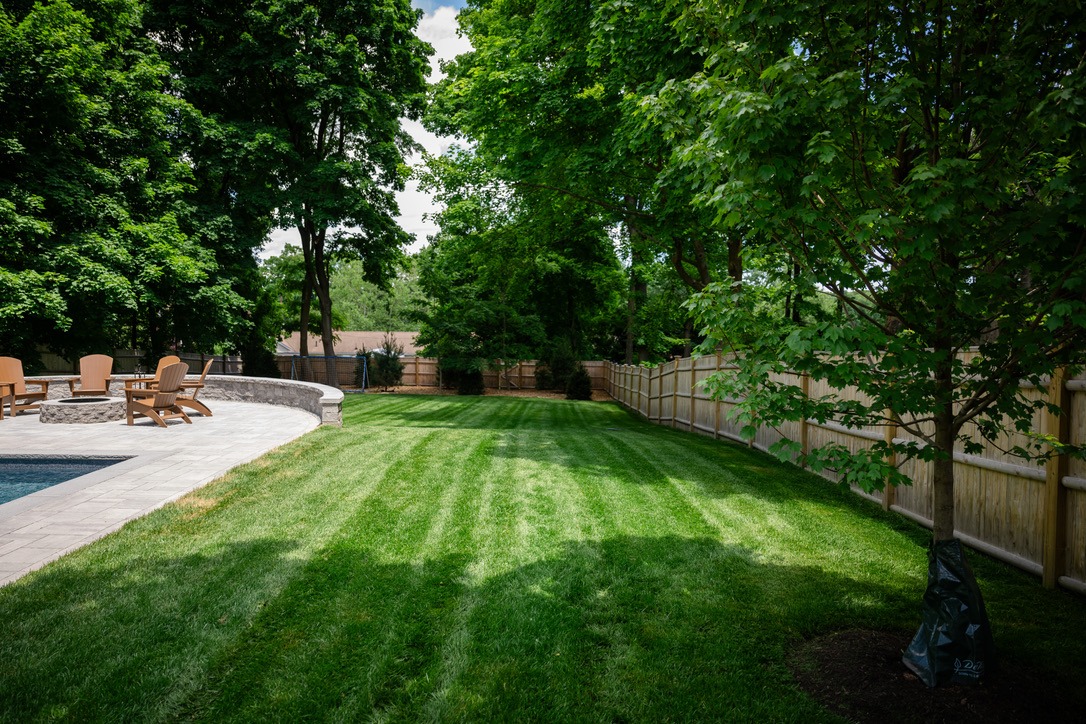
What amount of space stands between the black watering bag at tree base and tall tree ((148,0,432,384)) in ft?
63.7

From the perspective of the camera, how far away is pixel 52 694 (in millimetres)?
2600

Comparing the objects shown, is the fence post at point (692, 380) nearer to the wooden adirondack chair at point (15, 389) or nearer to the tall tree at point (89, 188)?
the wooden adirondack chair at point (15, 389)

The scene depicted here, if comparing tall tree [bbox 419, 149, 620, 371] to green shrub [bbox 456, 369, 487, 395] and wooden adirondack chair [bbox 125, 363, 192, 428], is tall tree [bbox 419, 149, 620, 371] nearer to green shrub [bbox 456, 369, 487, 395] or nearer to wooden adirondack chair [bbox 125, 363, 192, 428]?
green shrub [bbox 456, 369, 487, 395]

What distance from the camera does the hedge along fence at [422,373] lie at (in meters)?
25.7

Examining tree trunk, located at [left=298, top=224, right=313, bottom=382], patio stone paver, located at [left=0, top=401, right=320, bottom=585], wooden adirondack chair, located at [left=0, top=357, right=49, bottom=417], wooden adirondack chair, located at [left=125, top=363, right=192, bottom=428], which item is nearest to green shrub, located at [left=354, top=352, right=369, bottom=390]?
tree trunk, located at [left=298, top=224, right=313, bottom=382]

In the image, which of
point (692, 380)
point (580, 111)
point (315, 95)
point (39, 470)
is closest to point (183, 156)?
point (315, 95)

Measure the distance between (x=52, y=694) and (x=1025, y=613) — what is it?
18.1 feet

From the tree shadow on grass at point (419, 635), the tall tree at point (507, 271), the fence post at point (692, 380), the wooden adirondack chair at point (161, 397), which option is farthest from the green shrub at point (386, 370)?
the tree shadow on grass at point (419, 635)

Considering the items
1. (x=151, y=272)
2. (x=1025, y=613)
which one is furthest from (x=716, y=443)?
(x=151, y=272)

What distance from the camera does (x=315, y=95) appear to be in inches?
786

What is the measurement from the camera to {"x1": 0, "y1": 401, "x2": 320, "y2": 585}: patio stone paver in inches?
177

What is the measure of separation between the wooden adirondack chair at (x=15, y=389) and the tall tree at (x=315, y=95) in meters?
10.8

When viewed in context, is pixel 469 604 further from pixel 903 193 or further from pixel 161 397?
pixel 161 397

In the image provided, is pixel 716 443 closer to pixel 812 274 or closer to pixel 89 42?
pixel 812 274
